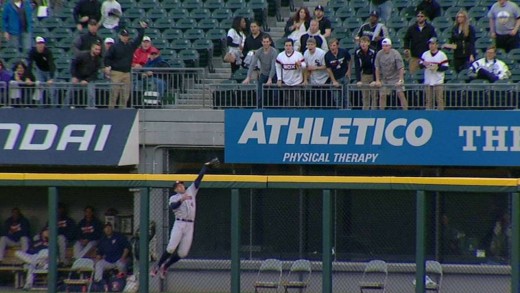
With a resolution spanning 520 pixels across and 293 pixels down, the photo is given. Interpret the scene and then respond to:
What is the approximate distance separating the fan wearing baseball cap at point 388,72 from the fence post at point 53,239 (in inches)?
208

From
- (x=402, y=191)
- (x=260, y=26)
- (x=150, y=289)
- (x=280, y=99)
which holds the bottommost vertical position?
(x=150, y=289)

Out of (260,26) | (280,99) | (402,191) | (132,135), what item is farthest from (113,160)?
(402,191)

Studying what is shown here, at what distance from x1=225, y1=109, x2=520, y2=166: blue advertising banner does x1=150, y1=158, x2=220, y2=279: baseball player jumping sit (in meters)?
3.75

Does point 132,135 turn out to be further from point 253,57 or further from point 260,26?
point 260,26

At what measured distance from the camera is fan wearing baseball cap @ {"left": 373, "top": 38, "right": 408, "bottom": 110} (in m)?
16.9

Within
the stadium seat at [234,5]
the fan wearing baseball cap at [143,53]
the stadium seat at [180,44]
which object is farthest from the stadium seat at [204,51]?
the stadium seat at [234,5]

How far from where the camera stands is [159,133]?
1747cm

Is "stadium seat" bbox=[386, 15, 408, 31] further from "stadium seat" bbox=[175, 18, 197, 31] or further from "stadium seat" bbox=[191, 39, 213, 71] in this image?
"stadium seat" bbox=[175, 18, 197, 31]

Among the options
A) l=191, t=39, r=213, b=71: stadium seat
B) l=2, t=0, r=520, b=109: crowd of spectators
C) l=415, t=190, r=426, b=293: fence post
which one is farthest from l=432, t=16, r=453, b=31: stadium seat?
l=415, t=190, r=426, b=293: fence post

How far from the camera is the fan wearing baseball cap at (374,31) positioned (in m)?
18.0

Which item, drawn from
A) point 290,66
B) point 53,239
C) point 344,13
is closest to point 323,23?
point 344,13

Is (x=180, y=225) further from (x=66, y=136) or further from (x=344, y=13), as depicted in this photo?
(x=344, y=13)

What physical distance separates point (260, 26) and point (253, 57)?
2350mm

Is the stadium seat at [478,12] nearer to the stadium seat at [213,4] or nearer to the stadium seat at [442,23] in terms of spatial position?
the stadium seat at [442,23]
